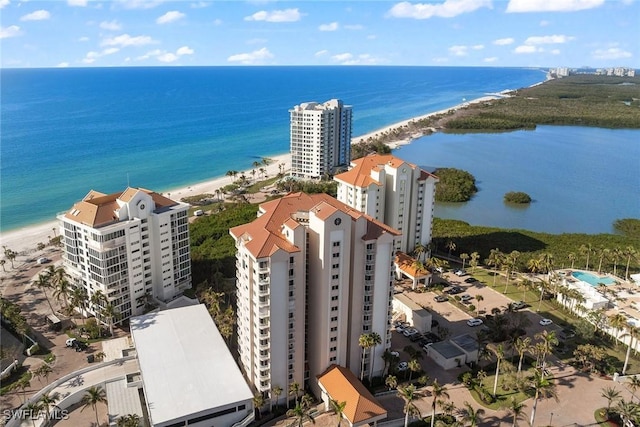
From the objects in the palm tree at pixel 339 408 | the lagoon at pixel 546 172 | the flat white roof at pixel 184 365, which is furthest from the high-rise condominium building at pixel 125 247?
the lagoon at pixel 546 172

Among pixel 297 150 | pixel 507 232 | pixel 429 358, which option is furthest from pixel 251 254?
pixel 297 150

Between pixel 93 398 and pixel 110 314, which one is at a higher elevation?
pixel 110 314

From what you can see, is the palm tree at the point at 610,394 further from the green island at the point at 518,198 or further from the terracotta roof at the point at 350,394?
the green island at the point at 518,198

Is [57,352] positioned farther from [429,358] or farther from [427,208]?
[427,208]

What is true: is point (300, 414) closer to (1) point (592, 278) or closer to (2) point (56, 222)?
(1) point (592, 278)

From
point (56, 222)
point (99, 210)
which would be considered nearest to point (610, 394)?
point (99, 210)
